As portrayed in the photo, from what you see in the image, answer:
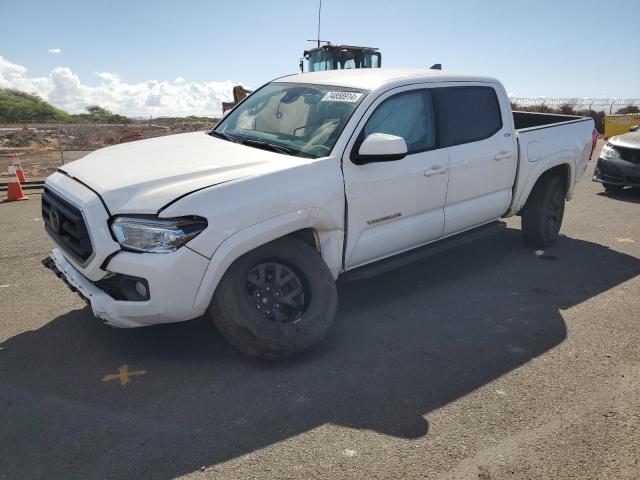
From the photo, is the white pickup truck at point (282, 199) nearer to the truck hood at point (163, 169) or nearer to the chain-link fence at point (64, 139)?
the truck hood at point (163, 169)

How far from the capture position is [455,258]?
19.4ft

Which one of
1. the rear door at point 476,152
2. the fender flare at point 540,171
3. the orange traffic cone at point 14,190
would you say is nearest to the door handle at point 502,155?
the rear door at point 476,152

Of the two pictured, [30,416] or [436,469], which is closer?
[436,469]

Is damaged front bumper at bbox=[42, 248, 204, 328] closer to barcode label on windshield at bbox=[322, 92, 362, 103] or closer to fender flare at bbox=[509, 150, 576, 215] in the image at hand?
barcode label on windshield at bbox=[322, 92, 362, 103]

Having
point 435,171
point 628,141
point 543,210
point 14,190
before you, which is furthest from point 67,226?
point 628,141

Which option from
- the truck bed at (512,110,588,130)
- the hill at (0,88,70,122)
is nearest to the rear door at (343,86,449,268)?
the truck bed at (512,110,588,130)

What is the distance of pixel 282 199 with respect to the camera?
341cm

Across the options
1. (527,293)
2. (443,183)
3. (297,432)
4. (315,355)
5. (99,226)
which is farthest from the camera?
(527,293)

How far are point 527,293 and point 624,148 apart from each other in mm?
5584

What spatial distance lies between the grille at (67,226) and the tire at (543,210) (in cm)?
473

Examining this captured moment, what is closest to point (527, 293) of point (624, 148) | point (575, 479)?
point (575, 479)

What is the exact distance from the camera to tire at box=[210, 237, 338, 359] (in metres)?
3.32

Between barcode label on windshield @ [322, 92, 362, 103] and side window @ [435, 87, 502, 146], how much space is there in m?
0.91

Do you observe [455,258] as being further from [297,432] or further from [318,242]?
[297,432]
